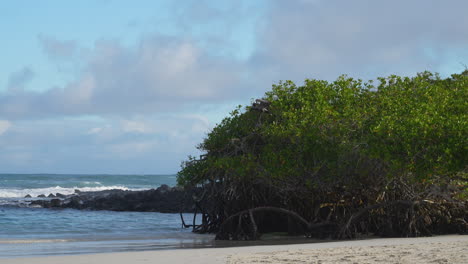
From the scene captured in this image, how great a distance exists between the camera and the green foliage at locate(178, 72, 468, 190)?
44.9ft

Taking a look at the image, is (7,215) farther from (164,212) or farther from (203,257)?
(203,257)

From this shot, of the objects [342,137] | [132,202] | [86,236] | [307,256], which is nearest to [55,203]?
[132,202]

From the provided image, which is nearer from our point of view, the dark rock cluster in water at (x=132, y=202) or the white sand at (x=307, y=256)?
the white sand at (x=307, y=256)

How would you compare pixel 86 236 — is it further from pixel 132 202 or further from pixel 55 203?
pixel 55 203

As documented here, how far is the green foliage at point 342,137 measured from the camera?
13.7m

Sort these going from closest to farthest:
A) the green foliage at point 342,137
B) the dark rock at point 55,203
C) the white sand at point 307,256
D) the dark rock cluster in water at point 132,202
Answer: the white sand at point 307,256 < the green foliage at point 342,137 < the dark rock cluster in water at point 132,202 < the dark rock at point 55,203

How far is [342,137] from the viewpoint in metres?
15.0

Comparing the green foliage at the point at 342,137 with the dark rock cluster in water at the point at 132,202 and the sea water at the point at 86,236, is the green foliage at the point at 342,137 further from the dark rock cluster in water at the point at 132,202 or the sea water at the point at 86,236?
the dark rock cluster in water at the point at 132,202

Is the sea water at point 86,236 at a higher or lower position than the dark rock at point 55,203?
lower

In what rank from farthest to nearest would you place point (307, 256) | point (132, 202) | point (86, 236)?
point (132, 202) → point (86, 236) → point (307, 256)

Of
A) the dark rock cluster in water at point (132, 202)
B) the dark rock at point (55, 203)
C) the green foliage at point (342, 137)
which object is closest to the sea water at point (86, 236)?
the green foliage at point (342, 137)

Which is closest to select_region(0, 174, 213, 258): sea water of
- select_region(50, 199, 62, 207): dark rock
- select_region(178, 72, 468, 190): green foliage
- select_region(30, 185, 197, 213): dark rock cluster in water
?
select_region(178, 72, 468, 190): green foliage

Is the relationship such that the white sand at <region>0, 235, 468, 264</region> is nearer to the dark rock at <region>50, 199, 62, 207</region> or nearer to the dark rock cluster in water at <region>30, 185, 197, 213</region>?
the dark rock cluster in water at <region>30, 185, 197, 213</region>

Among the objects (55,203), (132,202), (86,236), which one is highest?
(132,202)
